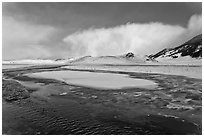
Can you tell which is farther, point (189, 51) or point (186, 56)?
point (189, 51)

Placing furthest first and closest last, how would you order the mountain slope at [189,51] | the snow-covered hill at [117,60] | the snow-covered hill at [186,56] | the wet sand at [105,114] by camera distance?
the mountain slope at [189,51] → the snow-covered hill at [186,56] → the snow-covered hill at [117,60] → the wet sand at [105,114]

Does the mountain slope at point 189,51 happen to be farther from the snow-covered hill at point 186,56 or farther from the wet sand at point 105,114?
the wet sand at point 105,114

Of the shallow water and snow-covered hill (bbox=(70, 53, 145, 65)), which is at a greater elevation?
snow-covered hill (bbox=(70, 53, 145, 65))

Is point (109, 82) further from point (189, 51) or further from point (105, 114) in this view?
point (189, 51)

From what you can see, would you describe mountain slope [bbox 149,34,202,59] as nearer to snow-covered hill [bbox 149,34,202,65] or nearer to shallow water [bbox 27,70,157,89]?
Result: snow-covered hill [bbox 149,34,202,65]

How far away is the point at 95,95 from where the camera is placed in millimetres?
14836

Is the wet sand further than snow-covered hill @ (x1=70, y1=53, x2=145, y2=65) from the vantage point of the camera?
No

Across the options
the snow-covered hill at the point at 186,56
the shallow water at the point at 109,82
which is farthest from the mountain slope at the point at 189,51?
the shallow water at the point at 109,82

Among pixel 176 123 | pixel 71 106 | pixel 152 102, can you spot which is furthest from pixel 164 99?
pixel 71 106

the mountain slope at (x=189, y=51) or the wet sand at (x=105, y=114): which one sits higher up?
the mountain slope at (x=189, y=51)

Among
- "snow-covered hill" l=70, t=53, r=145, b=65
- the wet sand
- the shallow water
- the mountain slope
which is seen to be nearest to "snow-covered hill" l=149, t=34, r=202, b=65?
the mountain slope

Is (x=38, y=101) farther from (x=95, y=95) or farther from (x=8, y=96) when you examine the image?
(x=95, y=95)

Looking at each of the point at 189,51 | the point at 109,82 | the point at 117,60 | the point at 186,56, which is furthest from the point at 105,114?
the point at 189,51

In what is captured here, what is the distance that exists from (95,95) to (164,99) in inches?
176
